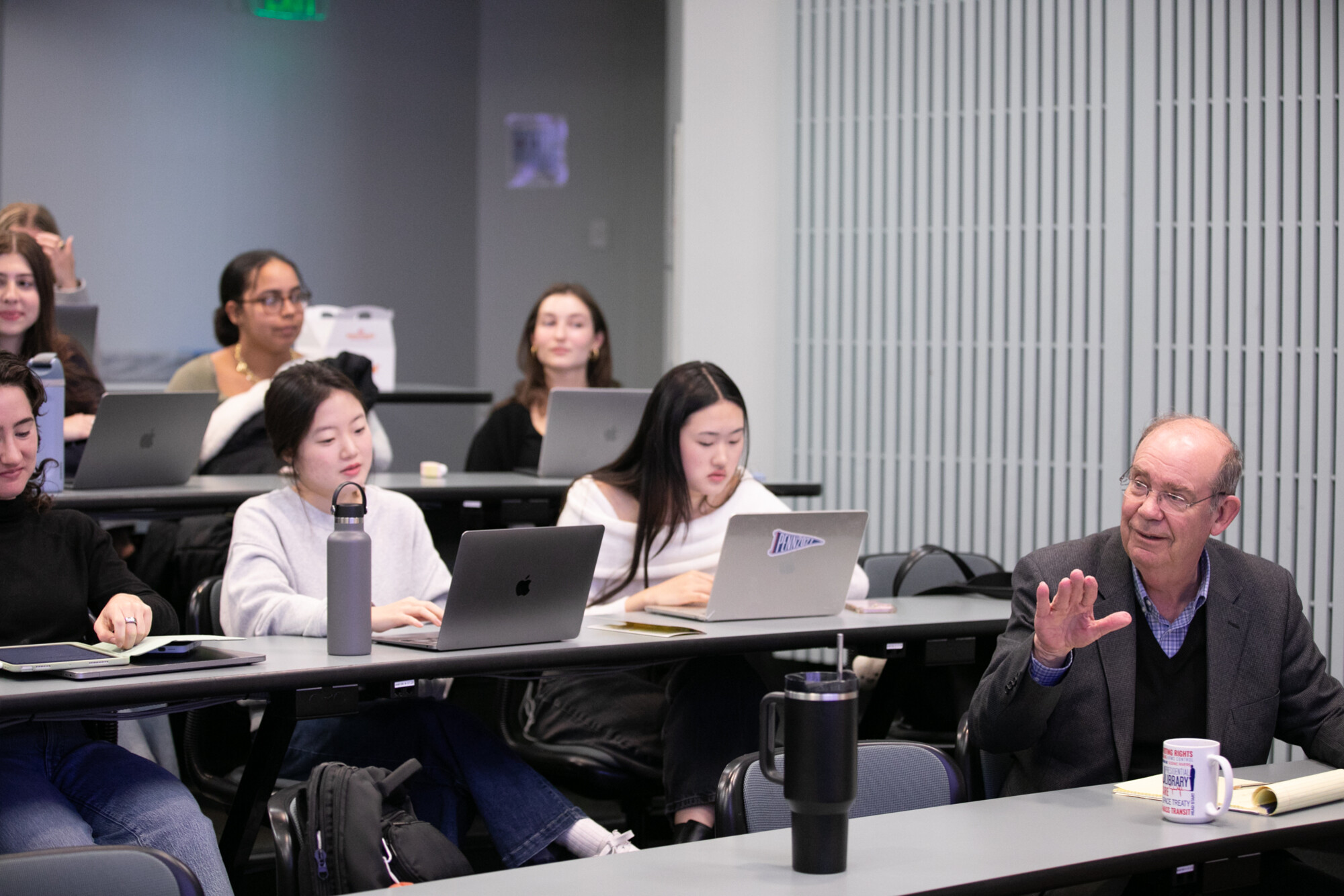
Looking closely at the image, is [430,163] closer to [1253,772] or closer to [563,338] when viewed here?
[563,338]

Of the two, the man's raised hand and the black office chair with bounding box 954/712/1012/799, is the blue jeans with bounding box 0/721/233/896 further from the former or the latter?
the man's raised hand

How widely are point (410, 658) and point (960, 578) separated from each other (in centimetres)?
191

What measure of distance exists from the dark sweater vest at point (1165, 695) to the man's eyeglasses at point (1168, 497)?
187 millimetres

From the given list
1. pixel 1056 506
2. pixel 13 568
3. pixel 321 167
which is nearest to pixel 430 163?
pixel 321 167

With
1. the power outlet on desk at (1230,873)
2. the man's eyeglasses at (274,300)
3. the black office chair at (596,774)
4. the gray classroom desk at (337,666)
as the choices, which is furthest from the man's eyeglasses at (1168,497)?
the man's eyeglasses at (274,300)

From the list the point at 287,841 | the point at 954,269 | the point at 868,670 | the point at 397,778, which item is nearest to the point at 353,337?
the point at 954,269

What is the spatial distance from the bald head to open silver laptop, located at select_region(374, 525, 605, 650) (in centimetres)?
95

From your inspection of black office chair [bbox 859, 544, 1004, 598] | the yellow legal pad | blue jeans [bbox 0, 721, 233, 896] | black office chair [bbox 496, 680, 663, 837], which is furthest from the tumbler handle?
black office chair [bbox 859, 544, 1004, 598]

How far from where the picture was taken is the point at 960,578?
149 inches

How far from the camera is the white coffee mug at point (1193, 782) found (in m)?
1.80

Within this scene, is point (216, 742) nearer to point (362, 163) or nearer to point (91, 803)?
point (91, 803)

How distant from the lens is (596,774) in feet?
9.34

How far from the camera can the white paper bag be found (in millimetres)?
5297

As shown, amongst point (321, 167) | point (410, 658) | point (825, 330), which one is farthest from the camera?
point (321, 167)
